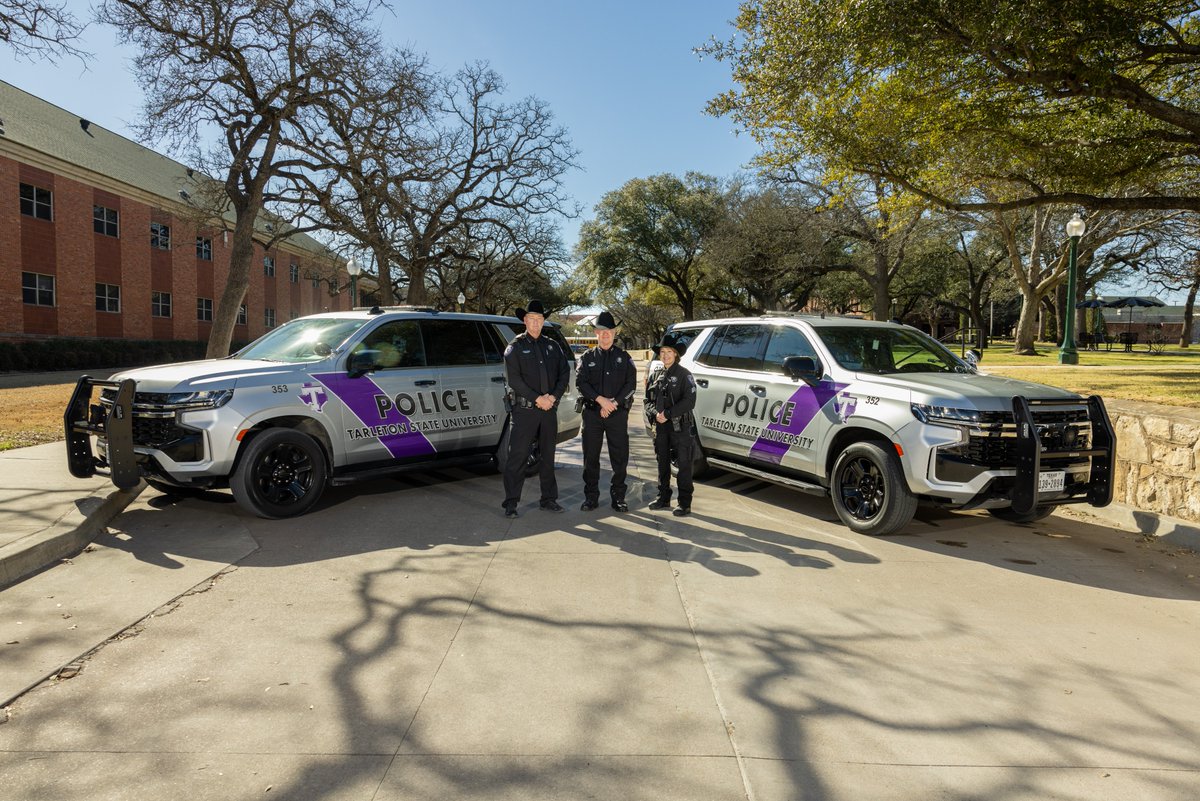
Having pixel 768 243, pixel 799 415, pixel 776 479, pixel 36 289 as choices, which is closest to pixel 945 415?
pixel 799 415

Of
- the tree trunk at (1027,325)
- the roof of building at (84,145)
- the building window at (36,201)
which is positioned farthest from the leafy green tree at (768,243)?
the building window at (36,201)

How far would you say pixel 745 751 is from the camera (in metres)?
2.93

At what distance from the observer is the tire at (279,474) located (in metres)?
6.21

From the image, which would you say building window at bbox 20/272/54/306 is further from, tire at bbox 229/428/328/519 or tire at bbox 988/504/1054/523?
tire at bbox 988/504/1054/523

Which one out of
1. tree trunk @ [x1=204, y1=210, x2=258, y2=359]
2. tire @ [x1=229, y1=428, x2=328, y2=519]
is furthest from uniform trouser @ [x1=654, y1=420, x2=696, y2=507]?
tree trunk @ [x1=204, y1=210, x2=258, y2=359]

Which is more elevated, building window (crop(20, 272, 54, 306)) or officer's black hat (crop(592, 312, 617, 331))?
building window (crop(20, 272, 54, 306))

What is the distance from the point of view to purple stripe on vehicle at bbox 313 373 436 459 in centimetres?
686

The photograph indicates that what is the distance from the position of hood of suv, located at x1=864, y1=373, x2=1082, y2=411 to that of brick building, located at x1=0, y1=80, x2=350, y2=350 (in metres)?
22.1

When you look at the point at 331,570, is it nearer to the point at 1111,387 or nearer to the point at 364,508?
the point at 364,508

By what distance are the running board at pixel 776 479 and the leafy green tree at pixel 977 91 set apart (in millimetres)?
6148

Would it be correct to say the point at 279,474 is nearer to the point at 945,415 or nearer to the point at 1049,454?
the point at 945,415

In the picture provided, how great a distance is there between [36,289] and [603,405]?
1217 inches

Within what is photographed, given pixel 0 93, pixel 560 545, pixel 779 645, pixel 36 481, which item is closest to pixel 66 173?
pixel 0 93

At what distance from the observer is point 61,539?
17.8 ft
